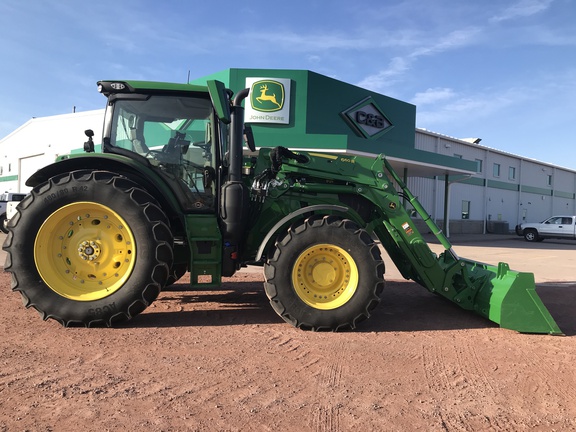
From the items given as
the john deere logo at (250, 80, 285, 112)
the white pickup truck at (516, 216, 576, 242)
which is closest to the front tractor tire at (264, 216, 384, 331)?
the john deere logo at (250, 80, 285, 112)

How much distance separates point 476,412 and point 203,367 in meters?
2.09

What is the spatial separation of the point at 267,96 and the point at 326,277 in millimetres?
13551

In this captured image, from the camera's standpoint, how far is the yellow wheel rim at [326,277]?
4652 mm

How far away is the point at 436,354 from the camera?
407 centimetres

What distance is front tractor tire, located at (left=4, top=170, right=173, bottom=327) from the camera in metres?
4.33

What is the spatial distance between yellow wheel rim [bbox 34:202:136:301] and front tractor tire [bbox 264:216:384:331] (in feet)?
5.17

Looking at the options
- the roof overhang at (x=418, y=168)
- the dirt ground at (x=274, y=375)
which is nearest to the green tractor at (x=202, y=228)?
the dirt ground at (x=274, y=375)

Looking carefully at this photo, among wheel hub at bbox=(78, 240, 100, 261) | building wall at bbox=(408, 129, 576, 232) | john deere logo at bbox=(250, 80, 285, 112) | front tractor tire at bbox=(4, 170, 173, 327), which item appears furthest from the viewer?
building wall at bbox=(408, 129, 576, 232)

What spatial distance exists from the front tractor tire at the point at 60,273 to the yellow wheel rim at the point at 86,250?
1cm

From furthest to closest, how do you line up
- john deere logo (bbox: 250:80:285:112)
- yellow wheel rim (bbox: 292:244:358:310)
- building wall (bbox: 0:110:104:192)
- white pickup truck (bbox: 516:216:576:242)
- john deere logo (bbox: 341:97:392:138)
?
building wall (bbox: 0:110:104:192), white pickup truck (bbox: 516:216:576:242), john deere logo (bbox: 341:97:392:138), john deere logo (bbox: 250:80:285:112), yellow wheel rim (bbox: 292:244:358:310)

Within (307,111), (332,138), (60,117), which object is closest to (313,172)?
(332,138)

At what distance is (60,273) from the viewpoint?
4.48 meters

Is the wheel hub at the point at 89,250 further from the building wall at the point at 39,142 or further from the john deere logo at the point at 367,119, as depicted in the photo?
the building wall at the point at 39,142

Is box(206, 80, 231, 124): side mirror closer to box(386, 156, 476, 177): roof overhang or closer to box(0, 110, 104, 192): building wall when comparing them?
box(386, 156, 476, 177): roof overhang
